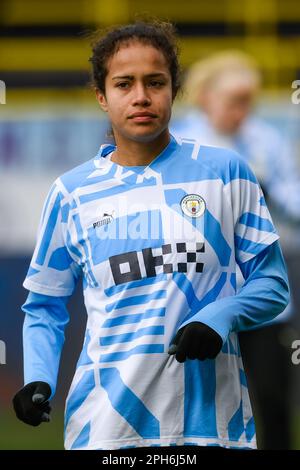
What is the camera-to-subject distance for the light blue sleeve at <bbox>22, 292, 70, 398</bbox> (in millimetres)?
3375

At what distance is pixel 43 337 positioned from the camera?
11.3 feet

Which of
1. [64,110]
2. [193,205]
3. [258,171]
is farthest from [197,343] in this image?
[64,110]

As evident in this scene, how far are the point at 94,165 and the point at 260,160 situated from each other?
12.2ft

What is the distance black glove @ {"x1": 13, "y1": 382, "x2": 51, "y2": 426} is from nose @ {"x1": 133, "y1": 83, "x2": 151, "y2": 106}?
0.79 metres

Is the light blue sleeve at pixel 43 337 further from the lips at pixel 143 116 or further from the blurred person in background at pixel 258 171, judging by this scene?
the blurred person in background at pixel 258 171

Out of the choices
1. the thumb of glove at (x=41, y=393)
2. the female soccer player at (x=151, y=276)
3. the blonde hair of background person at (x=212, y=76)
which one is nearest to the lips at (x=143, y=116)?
the female soccer player at (x=151, y=276)

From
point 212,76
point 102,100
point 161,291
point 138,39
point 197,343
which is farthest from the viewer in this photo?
point 212,76

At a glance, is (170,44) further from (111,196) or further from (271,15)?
(271,15)

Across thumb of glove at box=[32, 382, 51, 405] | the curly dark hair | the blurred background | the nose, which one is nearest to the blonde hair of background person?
the blurred background

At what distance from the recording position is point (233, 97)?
6707 mm

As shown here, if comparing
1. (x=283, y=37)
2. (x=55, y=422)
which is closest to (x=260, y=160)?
(x=55, y=422)

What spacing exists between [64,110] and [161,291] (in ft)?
20.0

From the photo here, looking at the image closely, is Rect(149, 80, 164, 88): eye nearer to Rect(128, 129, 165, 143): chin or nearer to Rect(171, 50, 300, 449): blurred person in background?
Rect(128, 129, 165, 143): chin

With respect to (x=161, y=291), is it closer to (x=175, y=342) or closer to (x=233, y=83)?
(x=175, y=342)
